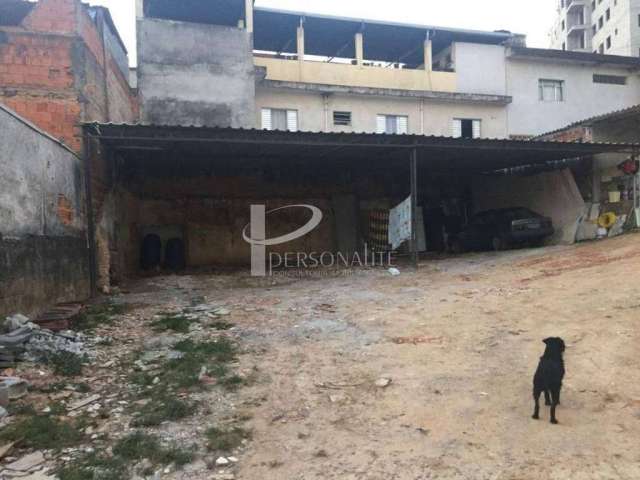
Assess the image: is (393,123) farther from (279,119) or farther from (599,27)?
(599,27)

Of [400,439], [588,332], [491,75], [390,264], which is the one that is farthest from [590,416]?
[491,75]

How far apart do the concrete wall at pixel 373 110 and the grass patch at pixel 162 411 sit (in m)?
13.5

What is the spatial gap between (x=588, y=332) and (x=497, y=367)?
4.62 feet

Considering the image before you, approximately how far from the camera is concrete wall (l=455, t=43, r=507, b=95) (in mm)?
19297

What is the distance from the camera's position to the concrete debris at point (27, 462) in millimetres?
3117

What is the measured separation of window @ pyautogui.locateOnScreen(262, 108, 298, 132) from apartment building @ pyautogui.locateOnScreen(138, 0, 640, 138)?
0.04 metres

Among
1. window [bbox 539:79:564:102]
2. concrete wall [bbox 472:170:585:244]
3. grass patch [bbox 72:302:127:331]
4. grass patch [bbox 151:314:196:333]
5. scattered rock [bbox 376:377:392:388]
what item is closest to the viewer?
scattered rock [bbox 376:377:392:388]

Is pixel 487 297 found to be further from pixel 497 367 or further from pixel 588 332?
pixel 497 367

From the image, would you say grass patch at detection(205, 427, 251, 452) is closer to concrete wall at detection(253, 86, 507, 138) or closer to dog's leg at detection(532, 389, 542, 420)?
dog's leg at detection(532, 389, 542, 420)

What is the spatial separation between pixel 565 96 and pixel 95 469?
22.5m

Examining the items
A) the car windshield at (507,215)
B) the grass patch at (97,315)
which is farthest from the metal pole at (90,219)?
the car windshield at (507,215)

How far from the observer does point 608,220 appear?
43.9ft

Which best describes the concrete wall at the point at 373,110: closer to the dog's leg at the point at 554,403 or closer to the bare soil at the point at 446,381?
the bare soil at the point at 446,381

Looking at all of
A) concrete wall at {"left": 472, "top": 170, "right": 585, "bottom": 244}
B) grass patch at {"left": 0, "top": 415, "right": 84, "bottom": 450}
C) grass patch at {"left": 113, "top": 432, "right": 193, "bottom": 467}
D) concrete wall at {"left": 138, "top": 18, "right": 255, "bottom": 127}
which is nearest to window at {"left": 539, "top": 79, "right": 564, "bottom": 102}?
concrete wall at {"left": 472, "top": 170, "right": 585, "bottom": 244}
